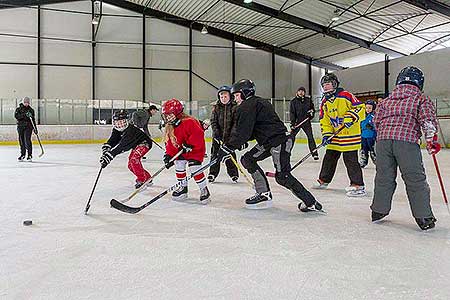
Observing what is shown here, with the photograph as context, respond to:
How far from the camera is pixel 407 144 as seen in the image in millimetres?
2736

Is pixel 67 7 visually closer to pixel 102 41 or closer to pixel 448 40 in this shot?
pixel 102 41

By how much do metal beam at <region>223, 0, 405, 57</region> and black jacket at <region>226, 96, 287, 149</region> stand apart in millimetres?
13051

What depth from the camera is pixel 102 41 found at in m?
17.6

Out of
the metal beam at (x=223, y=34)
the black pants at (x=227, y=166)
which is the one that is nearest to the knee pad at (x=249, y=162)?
the black pants at (x=227, y=166)

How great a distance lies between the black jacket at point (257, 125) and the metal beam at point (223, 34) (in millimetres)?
15837

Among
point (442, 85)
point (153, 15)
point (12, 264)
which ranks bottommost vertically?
point (12, 264)

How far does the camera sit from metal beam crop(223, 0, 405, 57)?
1553cm

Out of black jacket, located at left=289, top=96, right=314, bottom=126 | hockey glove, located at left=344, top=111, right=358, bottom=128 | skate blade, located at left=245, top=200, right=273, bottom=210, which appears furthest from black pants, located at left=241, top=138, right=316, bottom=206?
black jacket, located at left=289, top=96, right=314, bottom=126

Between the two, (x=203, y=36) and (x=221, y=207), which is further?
(x=203, y=36)

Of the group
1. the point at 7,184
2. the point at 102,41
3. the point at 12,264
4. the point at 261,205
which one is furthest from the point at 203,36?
the point at 12,264

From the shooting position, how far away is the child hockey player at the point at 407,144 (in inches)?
106

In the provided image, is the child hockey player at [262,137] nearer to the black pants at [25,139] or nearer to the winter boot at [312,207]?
the winter boot at [312,207]

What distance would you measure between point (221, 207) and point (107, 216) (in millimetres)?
905

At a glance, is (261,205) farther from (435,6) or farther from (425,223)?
(435,6)
